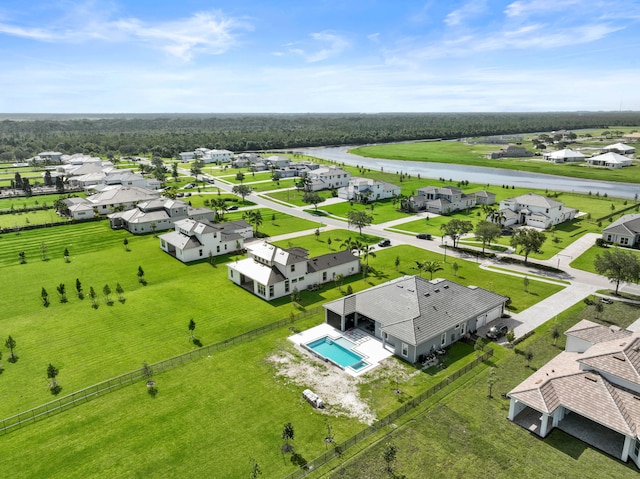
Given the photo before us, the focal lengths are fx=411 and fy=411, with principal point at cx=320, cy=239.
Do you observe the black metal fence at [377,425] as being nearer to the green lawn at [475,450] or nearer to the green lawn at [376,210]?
the green lawn at [475,450]

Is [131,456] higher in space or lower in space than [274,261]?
lower

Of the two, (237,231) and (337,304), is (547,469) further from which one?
(237,231)

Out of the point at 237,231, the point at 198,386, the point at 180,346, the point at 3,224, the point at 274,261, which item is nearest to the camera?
the point at 198,386

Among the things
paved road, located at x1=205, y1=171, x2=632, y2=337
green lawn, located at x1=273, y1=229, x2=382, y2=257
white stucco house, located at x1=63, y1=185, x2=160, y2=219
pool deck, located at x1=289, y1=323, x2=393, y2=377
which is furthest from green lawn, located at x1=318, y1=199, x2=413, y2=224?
pool deck, located at x1=289, y1=323, x2=393, y2=377

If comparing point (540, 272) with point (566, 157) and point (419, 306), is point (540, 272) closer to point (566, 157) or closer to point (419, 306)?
point (419, 306)

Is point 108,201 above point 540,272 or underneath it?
above

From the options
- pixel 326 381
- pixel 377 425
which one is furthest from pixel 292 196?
pixel 377 425

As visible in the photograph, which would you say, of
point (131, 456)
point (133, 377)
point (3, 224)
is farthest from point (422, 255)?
point (3, 224)
